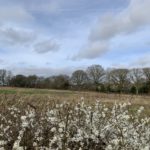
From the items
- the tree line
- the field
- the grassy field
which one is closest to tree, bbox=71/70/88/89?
the tree line

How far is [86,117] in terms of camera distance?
7105 mm

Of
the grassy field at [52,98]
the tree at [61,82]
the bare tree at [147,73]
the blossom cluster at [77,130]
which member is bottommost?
the blossom cluster at [77,130]

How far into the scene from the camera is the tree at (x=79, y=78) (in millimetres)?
91500

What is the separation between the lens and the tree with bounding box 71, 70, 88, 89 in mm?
91500

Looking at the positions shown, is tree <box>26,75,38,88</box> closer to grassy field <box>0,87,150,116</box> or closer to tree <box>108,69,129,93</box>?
tree <box>108,69,129,93</box>

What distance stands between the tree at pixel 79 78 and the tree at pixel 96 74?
150cm

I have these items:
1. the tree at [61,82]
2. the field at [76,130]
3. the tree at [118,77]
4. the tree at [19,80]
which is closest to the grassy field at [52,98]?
the field at [76,130]

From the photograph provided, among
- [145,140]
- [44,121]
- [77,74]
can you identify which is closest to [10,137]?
[44,121]

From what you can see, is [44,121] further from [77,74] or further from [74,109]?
[77,74]

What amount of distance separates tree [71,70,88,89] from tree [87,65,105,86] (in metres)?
1.50

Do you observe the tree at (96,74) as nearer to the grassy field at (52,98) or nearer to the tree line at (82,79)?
the tree line at (82,79)

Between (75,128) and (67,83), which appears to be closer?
(75,128)

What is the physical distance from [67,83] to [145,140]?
79763mm

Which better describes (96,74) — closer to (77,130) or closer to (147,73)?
(147,73)
